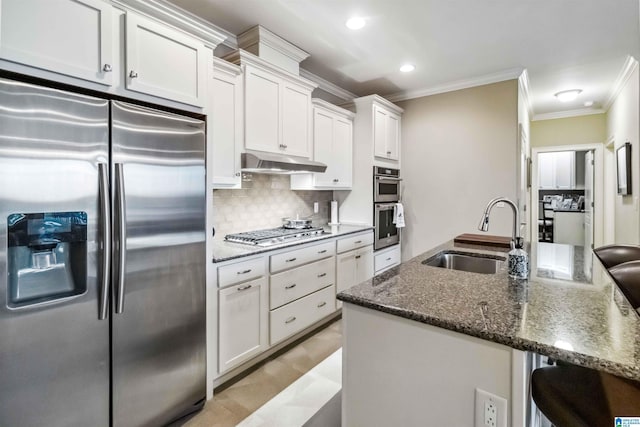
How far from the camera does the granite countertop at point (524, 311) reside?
0.85m

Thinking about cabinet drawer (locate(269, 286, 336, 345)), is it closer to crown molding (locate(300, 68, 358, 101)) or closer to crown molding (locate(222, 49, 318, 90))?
crown molding (locate(222, 49, 318, 90))

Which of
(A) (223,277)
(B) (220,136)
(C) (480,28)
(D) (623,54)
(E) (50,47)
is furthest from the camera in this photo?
(D) (623,54)

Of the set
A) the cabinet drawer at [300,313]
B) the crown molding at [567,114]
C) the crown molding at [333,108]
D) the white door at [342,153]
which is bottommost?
the cabinet drawer at [300,313]

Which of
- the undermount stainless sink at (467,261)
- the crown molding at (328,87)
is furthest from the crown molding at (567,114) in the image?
the undermount stainless sink at (467,261)

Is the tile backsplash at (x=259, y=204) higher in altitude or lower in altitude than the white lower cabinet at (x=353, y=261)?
higher

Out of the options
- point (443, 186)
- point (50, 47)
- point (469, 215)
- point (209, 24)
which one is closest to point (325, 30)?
point (209, 24)

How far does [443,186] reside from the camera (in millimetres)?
4023

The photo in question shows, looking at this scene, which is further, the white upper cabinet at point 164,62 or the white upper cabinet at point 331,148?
the white upper cabinet at point 331,148

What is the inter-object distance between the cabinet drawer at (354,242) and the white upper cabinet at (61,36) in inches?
90.9

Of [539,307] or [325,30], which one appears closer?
[539,307]

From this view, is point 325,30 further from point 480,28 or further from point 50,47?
point 50,47

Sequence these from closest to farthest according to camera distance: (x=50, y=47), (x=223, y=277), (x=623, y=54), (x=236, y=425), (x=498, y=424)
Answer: (x=498, y=424) → (x=50, y=47) → (x=236, y=425) → (x=223, y=277) → (x=623, y=54)

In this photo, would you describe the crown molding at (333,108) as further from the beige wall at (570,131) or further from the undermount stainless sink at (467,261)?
the beige wall at (570,131)

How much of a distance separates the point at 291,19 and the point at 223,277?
1.97 meters
